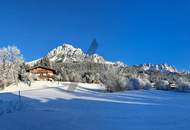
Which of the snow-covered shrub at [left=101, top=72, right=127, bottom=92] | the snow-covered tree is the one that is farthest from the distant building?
the snow-covered shrub at [left=101, top=72, right=127, bottom=92]

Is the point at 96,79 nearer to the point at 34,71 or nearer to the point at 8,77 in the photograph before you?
the point at 34,71

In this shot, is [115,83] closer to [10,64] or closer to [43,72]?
[10,64]

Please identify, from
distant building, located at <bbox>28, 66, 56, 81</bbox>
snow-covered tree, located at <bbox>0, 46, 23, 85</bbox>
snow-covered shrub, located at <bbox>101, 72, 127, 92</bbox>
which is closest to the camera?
snow-covered shrub, located at <bbox>101, 72, 127, 92</bbox>

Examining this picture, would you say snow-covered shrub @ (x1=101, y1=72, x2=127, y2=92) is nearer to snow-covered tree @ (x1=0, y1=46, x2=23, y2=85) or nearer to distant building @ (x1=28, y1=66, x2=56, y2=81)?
snow-covered tree @ (x1=0, y1=46, x2=23, y2=85)

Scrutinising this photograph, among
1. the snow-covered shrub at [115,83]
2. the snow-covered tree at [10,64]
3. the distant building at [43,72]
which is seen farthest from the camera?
the distant building at [43,72]

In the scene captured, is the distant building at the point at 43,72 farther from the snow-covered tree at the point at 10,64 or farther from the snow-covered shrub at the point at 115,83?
the snow-covered shrub at the point at 115,83

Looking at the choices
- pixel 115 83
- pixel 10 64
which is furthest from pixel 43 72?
pixel 115 83

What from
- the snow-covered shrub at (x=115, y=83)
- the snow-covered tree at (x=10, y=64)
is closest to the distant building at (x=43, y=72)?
the snow-covered tree at (x=10, y=64)

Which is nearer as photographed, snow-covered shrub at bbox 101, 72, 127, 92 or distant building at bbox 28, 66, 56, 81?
snow-covered shrub at bbox 101, 72, 127, 92

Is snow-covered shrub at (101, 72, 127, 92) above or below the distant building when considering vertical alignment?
below

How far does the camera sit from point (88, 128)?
12039mm

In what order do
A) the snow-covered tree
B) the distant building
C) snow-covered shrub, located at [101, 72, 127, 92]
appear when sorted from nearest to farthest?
snow-covered shrub, located at [101, 72, 127, 92] < the snow-covered tree < the distant building

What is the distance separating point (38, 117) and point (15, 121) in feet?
5.26

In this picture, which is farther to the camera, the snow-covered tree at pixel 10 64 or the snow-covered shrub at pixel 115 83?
the snow-covered tree at pixel 10 64
